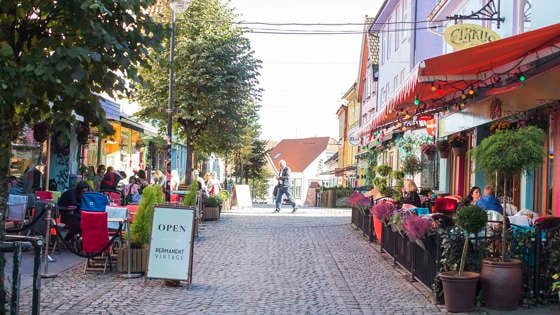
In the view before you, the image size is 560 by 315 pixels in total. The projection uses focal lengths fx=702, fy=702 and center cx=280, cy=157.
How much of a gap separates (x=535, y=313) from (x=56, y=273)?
651 cm

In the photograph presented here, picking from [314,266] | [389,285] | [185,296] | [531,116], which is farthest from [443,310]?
[531,116]

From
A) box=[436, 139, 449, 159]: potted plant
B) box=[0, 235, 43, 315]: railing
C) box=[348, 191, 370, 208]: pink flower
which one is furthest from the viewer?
box=[436, 139, 449, 159]: potted plant

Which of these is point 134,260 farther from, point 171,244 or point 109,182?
point 109,182

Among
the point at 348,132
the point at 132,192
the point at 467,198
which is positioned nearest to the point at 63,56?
the point at 467,198

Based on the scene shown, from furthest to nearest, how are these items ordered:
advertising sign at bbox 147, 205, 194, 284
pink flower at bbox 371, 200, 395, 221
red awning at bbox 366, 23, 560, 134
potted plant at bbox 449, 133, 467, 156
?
potted plant at bbox 449, 133, 467, 156
pink flower at bbox 371, 200, 395, 221
advertising sign at bbox 147, 205, 194, 284
red awning at bbox 366, 23, 560, 134

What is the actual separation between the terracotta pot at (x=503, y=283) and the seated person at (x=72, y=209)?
7.01 meters

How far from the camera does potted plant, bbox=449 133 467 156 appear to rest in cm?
1875

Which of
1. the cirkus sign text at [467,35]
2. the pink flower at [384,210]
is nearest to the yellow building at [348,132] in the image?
the pink flower at [384,210]

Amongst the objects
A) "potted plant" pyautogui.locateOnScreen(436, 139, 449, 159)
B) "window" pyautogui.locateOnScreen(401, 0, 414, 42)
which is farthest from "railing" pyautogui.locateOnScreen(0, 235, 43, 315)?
"window" pyautogui.locateOnScreen(401, 0, 414, 42)

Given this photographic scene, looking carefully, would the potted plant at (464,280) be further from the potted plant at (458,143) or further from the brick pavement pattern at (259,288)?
the potted plant at (458,143)

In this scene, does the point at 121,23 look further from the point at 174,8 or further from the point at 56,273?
the point at 174,8

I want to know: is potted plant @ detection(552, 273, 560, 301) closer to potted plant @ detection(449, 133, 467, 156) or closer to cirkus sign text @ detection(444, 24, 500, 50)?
cirkus sign text @ detection(444, 24, 500, 50)

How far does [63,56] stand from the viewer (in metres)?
5.27

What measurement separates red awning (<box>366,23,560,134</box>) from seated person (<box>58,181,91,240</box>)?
5832 mm
